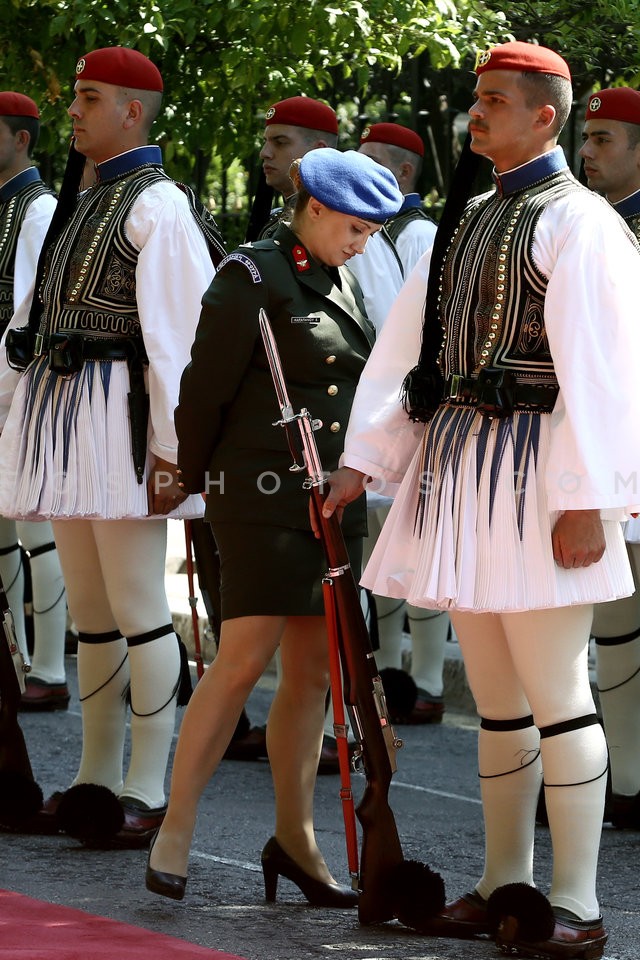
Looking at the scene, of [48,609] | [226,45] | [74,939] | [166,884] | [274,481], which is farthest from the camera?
[226,45]

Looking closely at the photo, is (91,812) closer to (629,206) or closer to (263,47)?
(629,206)

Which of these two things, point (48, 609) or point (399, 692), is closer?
point (399, 692)

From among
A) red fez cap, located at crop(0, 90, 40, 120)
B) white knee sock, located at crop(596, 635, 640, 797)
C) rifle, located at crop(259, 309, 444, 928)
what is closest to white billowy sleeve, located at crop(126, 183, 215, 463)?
rifle, located at crop(259, 309, 444, 928)

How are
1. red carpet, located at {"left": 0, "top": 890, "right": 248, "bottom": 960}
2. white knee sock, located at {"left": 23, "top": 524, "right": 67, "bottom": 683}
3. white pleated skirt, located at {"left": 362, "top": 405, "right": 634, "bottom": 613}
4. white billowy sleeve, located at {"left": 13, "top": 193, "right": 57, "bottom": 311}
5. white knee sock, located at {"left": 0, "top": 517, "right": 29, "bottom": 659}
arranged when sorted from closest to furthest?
red carpet, located at {"left": 0, "top": 890, "right": 248, "bottom": 960}, white pleated skirt, located at {"left": 362, "top": 405, "right": 634, "bottom": 613}, white billowy sleeve, located at {"left": 13, "top": 193, "right": 57, "bottom": 311}, white knee sock, located at {"left": 0, "top": 517, "right": 29, "bottom": 659}, white knee sock, located at {"left": 23, "top": 524, "right": 67, "bottom": 683}

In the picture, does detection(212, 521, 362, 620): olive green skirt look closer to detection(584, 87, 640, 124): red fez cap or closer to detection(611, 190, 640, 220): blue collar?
detection(611, 190, 640, 220): blue collar

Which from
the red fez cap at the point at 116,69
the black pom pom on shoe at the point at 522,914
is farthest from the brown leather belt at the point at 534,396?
the red fez cap at the point at 116,69

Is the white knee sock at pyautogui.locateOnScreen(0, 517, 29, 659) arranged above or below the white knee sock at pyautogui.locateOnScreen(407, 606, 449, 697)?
above

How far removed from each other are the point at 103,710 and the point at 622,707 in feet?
5.44

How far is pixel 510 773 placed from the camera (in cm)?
417

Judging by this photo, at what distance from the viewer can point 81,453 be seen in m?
5.05

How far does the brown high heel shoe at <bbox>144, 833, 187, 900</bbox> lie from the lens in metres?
4.27

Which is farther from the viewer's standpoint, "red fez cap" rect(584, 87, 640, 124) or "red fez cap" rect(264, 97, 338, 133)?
"red fez cap" rect(264, 97, 338, 133)

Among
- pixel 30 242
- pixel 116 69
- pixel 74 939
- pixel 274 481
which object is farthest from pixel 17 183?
pixel 74 939

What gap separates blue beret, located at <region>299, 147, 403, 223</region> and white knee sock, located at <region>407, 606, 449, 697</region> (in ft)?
10.8
